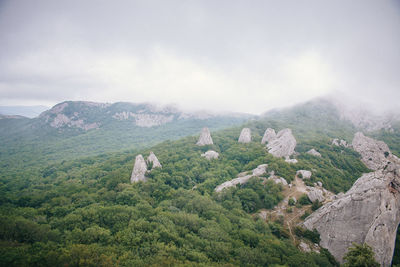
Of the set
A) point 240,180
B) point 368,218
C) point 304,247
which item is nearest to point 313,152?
point 240,180

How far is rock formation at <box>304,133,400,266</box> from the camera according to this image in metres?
25.1

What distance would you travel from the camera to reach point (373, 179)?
95.9 ft

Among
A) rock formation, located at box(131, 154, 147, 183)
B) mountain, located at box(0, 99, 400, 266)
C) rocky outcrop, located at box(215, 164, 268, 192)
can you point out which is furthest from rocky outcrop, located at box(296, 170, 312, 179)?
rock formation, located at box(131, 154, 147, 183)

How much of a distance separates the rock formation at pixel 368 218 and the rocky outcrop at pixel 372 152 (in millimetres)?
53579

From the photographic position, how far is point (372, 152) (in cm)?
7281

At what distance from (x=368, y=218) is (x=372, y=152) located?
2657 inches

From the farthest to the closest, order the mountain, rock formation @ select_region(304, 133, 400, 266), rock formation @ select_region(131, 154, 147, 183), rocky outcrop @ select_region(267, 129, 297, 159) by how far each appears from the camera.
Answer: rocky outcrop @ select_region(267, 129, 297, 159)
rock formation @ select_region(131, 154, 147, 183)
rock formation @ select_region(304, 133, 400, 266)
the mountain

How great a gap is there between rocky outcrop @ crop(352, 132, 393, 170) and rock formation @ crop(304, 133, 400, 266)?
5358cm

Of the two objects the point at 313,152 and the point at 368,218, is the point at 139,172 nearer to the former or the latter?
the point at 368,218

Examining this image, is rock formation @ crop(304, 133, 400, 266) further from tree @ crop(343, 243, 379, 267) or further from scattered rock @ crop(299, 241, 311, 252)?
tree @ crop(343, 243, 379, 267)

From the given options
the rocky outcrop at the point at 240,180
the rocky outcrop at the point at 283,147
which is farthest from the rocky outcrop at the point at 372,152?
the rocky outcrop at the point at 240,180

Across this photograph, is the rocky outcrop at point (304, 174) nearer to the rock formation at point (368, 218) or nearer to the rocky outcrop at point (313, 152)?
the rock formation at point (368, 218)

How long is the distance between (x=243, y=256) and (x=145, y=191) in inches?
1122

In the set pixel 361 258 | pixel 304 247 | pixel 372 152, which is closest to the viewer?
pixel 361 258
